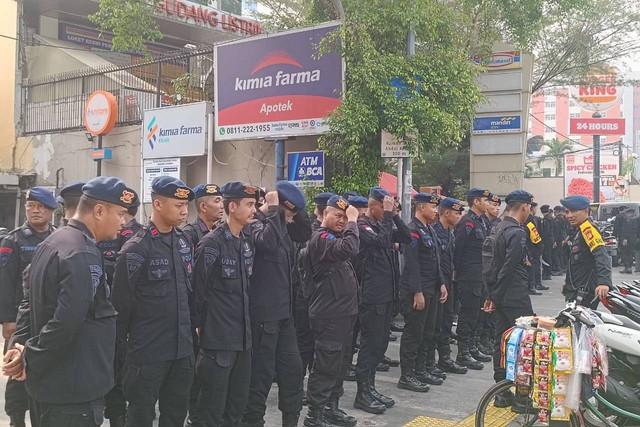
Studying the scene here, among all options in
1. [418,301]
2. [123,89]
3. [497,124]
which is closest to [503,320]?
[418,301]

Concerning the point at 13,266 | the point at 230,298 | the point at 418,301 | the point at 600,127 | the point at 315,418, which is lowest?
the point at 315,418

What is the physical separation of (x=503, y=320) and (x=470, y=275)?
1.64 m

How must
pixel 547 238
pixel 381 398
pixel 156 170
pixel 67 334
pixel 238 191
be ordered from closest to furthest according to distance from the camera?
1. pixel 67 334
2. pixel 238 191
3. pixel 381 398
4. pixel 156 170
5. pixel 547 238

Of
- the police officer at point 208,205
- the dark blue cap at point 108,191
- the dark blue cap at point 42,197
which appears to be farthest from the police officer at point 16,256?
the dark blue cap at point 108,191

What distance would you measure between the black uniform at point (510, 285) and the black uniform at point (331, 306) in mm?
1522

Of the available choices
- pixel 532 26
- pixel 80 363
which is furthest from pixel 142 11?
pixel 80 363

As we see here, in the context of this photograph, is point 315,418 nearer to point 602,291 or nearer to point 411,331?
point 411,331

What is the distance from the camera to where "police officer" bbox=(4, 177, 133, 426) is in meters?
2.85

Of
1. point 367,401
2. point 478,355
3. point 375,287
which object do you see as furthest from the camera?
point 478,355

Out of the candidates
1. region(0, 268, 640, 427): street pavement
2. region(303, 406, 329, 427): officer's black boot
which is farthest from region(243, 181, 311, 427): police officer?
region(0, 268, 640, 427): street pavement

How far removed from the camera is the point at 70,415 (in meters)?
2.89

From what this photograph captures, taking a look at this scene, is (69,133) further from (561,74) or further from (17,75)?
(561,74)

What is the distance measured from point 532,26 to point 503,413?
10279 mm

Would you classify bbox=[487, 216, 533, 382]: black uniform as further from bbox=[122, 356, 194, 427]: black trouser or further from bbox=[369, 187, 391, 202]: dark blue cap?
bbox=[122, 356, 194, 427]: black trouser
